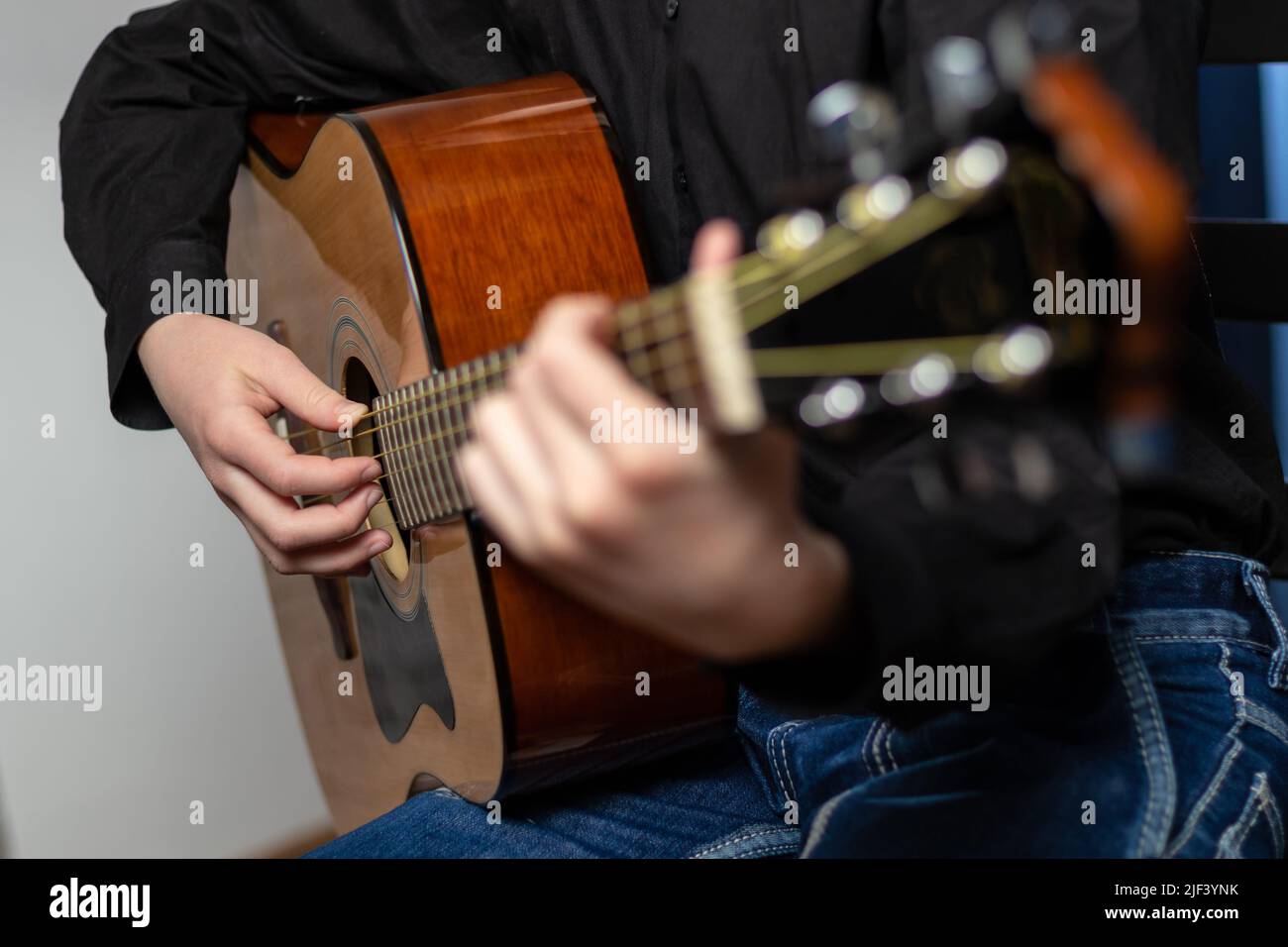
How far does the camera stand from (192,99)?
1.16 meters

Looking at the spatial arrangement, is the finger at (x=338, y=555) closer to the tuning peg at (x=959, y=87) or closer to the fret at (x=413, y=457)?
the fret at (x=413, y=457)

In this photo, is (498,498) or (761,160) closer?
(498,498)

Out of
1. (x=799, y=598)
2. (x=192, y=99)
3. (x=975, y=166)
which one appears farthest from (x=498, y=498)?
(x=192, y=99)

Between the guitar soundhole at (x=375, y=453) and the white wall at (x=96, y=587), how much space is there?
0.78 meters

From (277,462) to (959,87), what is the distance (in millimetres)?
602

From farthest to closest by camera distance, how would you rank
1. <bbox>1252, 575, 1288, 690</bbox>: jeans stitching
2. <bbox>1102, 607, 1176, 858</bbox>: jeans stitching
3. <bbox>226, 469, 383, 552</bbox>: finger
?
<bbox>226, 469, 383, 552</bbox>: finger < <bbox>1252, 575, 1288, 690</bbox>: jeans stitching < <bbox>1102, 607, 1176, 858</bbox>: jeans stitching

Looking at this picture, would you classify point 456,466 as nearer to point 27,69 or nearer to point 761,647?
point 761,647

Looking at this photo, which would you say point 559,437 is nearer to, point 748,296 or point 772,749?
point 748,296

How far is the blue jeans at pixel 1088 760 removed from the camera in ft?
2.10

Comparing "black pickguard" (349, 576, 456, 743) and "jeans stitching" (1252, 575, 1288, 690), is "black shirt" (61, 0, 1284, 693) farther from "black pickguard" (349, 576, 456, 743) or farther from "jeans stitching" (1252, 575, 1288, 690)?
"black pickguard" (349, 576, 456, 743)

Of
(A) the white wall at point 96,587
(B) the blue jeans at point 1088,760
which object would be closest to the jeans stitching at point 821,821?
(B) the blue jeans at point 1088,760

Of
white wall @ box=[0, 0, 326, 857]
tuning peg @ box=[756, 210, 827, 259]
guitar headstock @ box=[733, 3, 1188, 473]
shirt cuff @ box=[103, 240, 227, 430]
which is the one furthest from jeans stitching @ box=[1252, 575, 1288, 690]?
white wall @ box=[0, 0, 326, 857]

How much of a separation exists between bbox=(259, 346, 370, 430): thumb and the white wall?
0.79 meters

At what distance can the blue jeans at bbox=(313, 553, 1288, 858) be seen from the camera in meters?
0.64
